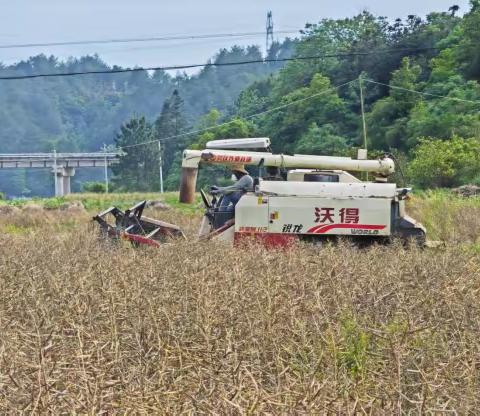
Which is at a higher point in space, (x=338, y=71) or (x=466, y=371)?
(x=338, y=71)

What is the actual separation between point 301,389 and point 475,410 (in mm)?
998

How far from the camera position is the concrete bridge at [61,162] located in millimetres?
96750

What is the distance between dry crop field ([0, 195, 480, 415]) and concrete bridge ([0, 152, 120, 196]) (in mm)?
87075

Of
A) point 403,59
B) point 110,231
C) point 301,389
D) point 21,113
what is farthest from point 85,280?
point 21,113

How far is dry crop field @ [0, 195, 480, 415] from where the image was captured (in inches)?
→ 176

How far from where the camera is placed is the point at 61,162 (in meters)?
97.3

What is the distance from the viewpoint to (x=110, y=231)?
15.4 metres

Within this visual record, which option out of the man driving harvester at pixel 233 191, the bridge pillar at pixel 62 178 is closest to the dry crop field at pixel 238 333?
the man driving harvester at pixel 233 191

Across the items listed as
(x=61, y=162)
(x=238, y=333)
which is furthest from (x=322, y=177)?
(x=61, y=162)

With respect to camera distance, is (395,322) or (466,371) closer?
(466,371)

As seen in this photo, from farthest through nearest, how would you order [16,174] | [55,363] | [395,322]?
[16,174] → [395,322] → [55,363]

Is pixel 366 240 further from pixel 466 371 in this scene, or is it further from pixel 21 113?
pixel 21 113

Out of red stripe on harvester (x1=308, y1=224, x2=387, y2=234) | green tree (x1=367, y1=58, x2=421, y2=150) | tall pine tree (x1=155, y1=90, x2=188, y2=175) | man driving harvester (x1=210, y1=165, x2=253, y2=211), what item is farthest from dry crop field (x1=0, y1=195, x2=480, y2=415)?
tall pine tree (x1=155, y1=90, x2=188, y2=175)

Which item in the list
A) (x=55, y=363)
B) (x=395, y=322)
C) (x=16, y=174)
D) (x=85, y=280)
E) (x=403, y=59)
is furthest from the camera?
(x=16, y=174)
